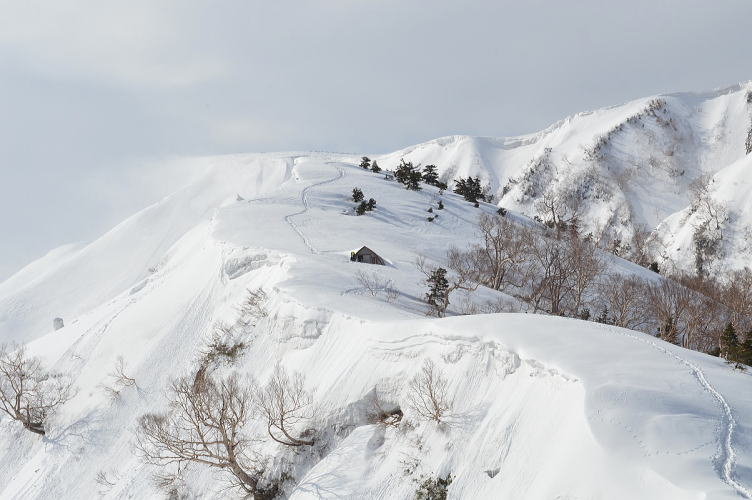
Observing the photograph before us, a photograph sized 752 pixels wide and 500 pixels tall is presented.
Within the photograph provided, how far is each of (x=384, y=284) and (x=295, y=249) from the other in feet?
27.7

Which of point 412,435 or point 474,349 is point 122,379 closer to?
point 412,435

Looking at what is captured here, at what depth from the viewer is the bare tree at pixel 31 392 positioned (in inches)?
1010

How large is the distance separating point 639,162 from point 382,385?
141m

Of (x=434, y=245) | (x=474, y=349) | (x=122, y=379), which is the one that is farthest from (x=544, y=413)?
(x=434, y=245)

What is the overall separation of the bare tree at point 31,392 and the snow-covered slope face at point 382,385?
2.30 feet

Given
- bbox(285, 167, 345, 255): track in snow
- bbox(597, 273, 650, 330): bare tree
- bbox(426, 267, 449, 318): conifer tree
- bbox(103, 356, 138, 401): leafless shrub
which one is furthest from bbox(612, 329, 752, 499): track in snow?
bbox(103, 356, 138, 401): leafless shrub

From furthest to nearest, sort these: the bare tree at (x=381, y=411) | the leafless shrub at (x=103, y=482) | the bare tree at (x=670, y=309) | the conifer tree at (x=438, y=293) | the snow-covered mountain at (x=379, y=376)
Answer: the bare tree at (x=670, y=309) → the conifer tree at (x=438, y=293) → the leafless shrub at (x=103, y=482) → the bare tree at (x=381, y=411) → the snow-covered mountain at (x=379, y=376)

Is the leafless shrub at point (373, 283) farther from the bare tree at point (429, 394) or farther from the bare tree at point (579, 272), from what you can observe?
the bare tree at point (579, 272)

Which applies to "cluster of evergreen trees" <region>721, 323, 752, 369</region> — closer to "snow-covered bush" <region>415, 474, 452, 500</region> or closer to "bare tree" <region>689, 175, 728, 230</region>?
"snow-covered bush" <region>415, 474, 452, 500</region>

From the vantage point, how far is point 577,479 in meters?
8.77

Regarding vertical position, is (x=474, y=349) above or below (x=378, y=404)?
above

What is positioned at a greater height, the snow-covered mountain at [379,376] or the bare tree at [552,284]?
the snow-covered mountain at [379,376]

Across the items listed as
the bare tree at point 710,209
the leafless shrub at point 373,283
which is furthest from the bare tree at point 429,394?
the bare tree at point 710,209

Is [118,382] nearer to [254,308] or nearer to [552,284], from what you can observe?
[254,308]
